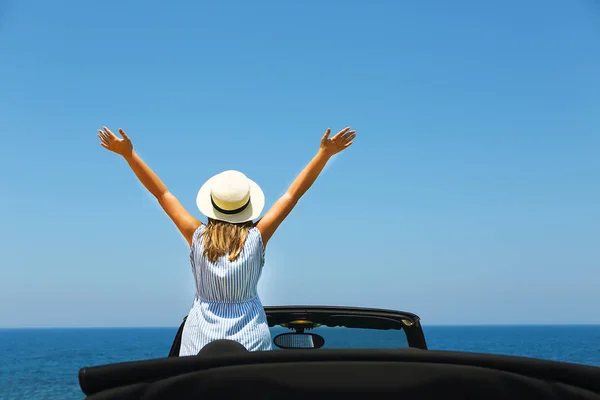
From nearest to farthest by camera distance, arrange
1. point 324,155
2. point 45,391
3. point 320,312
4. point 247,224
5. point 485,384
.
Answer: point 485,384 < point 247,224 < point 324,155 < point 320,312 < point 45,391

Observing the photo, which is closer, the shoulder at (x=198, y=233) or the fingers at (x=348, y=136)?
the shoulder at (x=198, y=233)

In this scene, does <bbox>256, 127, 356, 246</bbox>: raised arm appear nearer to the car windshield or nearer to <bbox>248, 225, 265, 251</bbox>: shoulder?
<bbox>248, 225, 265, 251</bbox>: shoulder

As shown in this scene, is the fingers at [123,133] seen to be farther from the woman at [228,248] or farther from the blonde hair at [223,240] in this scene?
the blonde hair at [223,240]

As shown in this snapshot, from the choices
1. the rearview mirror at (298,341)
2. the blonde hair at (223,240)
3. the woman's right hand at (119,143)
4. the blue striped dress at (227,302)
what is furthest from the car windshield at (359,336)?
the woman's right hand at (119,143)

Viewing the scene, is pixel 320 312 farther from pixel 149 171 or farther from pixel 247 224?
pixel 149 171

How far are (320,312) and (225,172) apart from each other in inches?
52.6

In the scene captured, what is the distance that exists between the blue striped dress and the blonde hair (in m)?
0.03

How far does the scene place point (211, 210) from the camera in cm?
422

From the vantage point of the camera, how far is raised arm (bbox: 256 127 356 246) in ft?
13.6

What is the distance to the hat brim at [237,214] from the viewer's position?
4160 millimetres

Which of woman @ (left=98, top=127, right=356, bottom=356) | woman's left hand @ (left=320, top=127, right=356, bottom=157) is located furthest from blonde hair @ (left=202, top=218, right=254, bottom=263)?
woman's left hand @ (left=320, top=127, right=356, bottom=157)

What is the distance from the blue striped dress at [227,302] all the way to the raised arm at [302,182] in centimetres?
18

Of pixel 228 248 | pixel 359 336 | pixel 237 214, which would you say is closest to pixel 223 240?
pixel 228 248

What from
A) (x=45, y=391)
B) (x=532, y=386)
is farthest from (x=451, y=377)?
(x=45, y=391)
